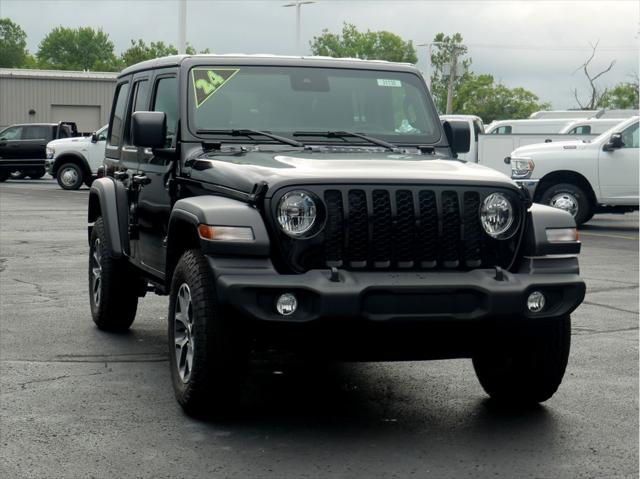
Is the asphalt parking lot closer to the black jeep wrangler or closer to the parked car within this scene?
the black jeep wrangler

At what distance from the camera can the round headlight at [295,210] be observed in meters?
5.54

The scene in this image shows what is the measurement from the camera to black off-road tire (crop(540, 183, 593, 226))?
19438 mm

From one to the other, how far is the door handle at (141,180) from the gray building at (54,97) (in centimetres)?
5097

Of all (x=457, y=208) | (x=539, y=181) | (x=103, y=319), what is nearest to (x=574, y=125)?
(x=539, y=181)

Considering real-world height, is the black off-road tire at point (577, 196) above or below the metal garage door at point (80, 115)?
below

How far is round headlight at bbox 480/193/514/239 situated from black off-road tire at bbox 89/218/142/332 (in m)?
3.13

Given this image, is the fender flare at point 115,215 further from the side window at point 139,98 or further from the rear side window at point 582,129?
the rear side window at point 582,129

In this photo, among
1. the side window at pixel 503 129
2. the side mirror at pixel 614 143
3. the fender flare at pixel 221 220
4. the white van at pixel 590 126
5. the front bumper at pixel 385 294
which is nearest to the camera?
the front bumper at pixel 385 294

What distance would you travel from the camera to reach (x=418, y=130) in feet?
23.8

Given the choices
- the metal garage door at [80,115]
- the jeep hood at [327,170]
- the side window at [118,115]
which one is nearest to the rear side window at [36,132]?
the metal garage door at [80,115]

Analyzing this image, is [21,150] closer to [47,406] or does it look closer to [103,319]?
[103,319]

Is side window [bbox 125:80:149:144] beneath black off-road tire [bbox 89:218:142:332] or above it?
above

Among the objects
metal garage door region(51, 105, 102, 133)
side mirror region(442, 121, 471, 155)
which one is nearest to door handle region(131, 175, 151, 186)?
side mirror region(442, 121, 471, 155)

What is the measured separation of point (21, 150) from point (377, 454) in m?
32.7
